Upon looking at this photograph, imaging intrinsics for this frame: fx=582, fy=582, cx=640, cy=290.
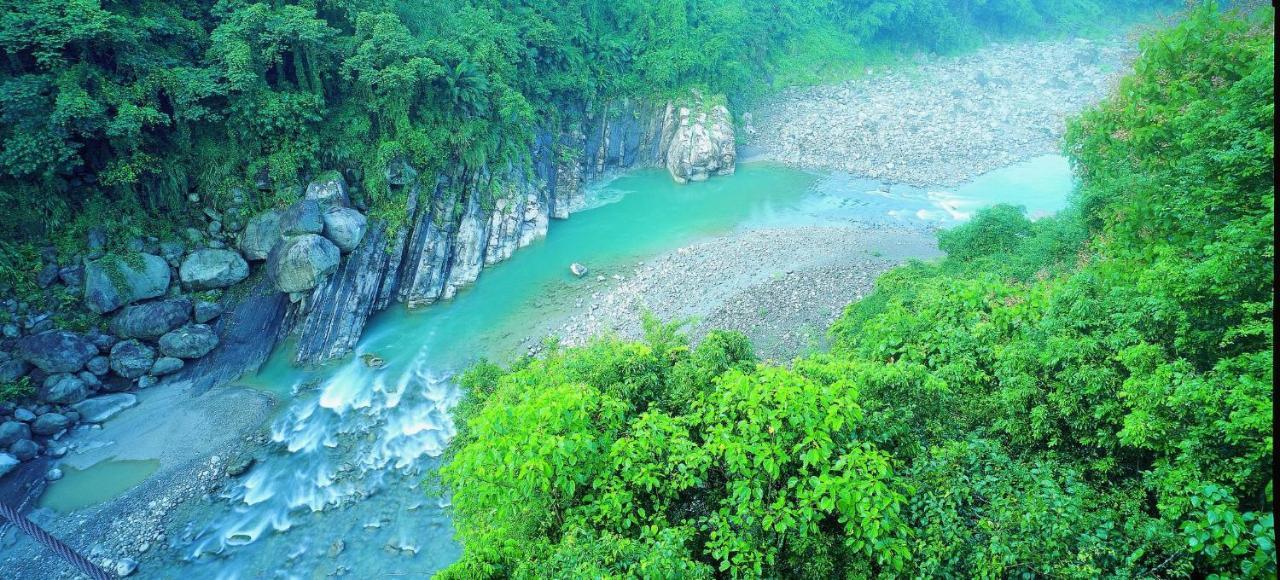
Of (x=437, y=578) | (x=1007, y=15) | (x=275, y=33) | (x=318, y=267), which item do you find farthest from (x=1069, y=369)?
(x=1007, y=15)

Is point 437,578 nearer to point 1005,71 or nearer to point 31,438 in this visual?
point 31,438

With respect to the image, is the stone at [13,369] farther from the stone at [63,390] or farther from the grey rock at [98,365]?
the grey rock at [98,365]

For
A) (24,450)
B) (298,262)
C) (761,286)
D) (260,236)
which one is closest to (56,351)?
(24,450)

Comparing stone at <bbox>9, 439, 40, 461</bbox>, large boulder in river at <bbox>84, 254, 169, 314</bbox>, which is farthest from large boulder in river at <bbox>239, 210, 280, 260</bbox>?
stone at <bbox>9, 439, 40, 461</bbox>

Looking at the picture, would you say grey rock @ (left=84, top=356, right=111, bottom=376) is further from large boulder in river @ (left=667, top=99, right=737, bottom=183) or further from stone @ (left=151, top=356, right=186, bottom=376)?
large boulder in river @ (left=667, top=99, right=737, bottom=183)

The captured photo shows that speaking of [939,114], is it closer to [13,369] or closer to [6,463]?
[13,369]

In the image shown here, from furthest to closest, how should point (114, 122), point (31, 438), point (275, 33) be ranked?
point (275, 33)
point (114, 122)
point (31, 438)
